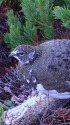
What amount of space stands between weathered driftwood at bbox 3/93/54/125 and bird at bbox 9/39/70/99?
173 mm

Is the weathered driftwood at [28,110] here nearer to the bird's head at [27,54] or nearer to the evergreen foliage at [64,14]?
the bird's head at [27,54]

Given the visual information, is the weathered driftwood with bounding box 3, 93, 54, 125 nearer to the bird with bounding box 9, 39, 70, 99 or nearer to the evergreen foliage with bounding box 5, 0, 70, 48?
the bird with bounding box 9, 39, 70, 99

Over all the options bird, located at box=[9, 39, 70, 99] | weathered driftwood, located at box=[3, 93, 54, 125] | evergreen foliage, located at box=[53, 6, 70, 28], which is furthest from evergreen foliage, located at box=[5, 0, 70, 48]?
weathered driftwood, located at box=[3, 93, 54, 125]

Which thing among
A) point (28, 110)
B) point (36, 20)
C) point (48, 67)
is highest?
point (36, 20)

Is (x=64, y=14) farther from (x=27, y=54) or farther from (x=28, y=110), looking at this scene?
(x=28, y=110)

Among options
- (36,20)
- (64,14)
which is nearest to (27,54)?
(64,14)

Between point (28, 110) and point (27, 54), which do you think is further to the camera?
point (28, 110)

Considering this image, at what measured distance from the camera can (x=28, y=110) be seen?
2.40 m

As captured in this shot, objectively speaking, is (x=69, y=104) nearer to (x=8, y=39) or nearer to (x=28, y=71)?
(x=28, y=71)

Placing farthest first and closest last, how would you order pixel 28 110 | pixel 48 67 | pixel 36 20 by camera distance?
pixel 36 20 < pixel 28 110 < pixel 48 67

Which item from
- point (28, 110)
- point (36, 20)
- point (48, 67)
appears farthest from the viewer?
point (36, 20)

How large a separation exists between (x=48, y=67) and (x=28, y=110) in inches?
18.5

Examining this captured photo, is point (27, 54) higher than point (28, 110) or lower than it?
higher

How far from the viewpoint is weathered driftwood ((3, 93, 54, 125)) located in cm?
229
